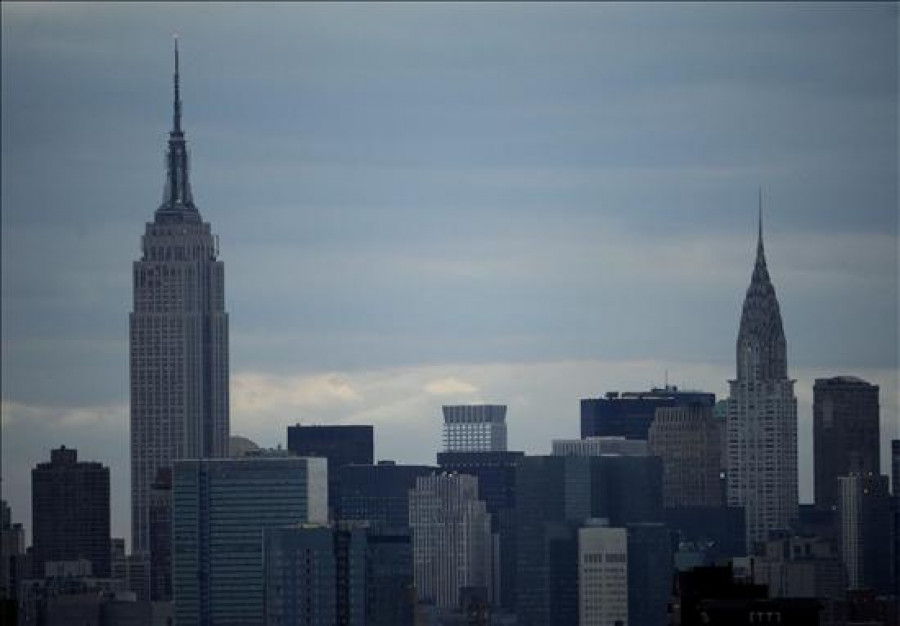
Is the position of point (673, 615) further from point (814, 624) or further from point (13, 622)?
point (13, 622)

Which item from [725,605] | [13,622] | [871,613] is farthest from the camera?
[871,613]

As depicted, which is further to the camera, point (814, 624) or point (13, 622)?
point (13, 622)

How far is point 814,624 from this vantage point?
3201 inches

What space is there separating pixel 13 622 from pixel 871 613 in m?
A: 90.0

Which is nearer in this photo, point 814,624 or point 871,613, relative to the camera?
point 814,624

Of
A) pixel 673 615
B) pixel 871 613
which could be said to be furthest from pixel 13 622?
pixel 871 613

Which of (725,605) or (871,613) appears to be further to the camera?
(871,613)

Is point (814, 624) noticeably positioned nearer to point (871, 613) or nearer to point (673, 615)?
point (673, 615)

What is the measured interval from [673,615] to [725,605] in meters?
2.54

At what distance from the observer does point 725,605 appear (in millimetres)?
81062

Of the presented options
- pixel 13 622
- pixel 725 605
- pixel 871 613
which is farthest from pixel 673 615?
pixel 871 613

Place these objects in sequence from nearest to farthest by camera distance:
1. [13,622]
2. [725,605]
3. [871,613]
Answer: [725,605], [13,622], [871,613]

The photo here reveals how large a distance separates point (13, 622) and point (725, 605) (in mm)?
26924

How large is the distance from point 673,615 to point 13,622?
24.5 m
